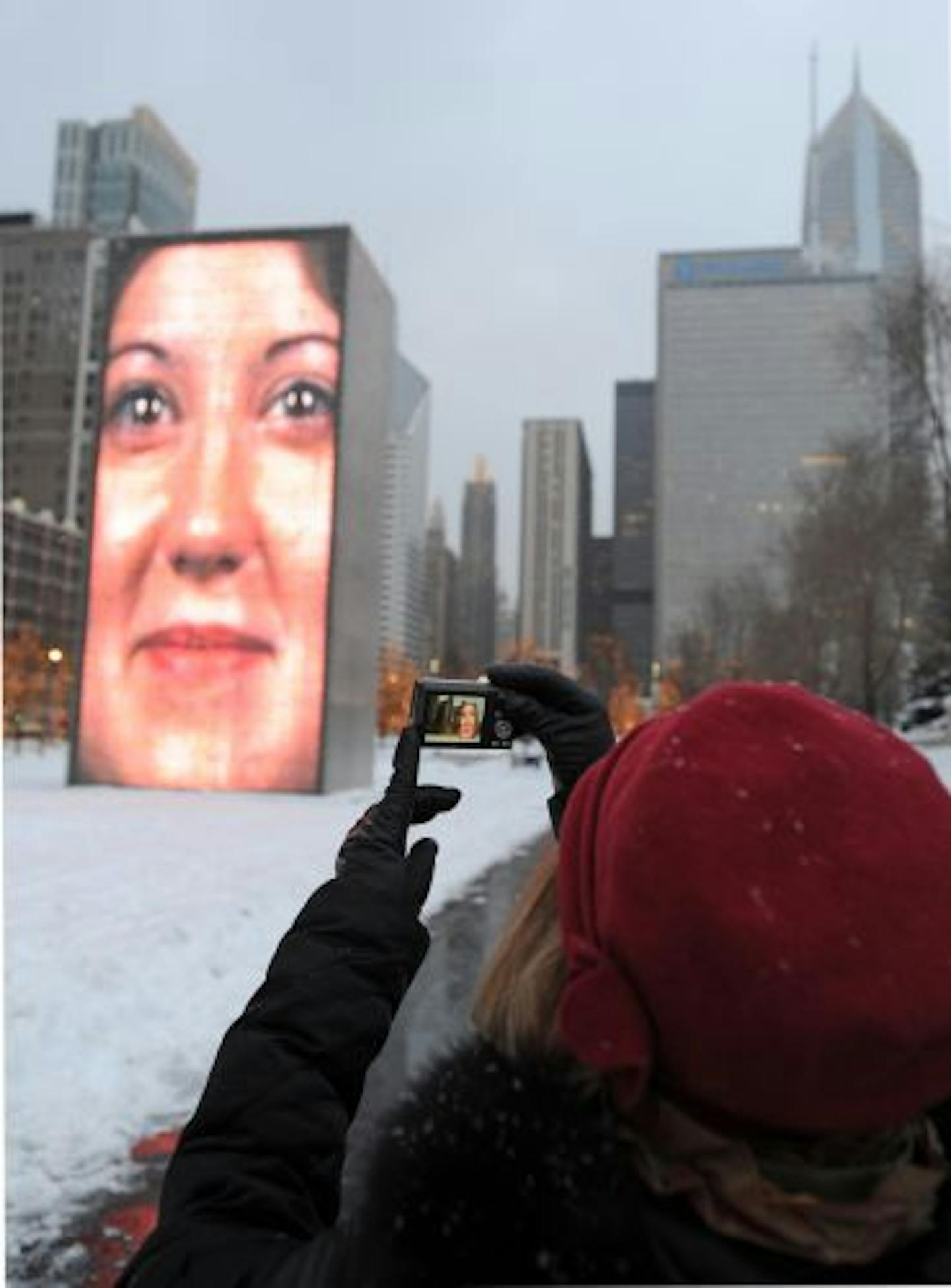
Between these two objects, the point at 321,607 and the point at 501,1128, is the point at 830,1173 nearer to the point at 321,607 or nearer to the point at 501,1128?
the point at 501,1128

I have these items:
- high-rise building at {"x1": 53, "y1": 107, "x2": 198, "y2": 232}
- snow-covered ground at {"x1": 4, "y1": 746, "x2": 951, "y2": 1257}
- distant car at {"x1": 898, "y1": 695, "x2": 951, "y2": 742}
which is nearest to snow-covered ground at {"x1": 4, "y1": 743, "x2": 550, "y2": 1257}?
snow-covered ground at {"x1": 4, "y1": 746, "x2": 951, "y2": 1257}

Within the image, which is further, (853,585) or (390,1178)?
(853,585)

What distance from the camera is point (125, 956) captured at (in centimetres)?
753

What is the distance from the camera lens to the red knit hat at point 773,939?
90 cm

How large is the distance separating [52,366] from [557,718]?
99.9 meters

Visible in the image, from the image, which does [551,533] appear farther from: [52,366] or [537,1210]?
[52,366]

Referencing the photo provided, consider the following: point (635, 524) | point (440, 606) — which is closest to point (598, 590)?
point (440, 606)

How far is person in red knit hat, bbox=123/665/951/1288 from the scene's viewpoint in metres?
0.89

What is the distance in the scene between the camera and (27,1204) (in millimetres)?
4012

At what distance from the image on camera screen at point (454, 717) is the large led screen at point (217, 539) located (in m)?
23.8

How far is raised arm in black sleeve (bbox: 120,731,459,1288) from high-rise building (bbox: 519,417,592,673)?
49205mm

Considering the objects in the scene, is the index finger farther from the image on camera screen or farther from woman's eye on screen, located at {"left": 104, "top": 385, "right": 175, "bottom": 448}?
woman's eye on screen, located at {"left": 104, "top": 385, "right": 175, "bottom": 448}

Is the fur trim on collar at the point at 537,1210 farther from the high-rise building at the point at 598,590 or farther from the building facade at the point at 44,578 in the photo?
the building facade at the point at 44,578

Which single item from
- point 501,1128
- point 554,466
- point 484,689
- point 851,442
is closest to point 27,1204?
point 484,689
